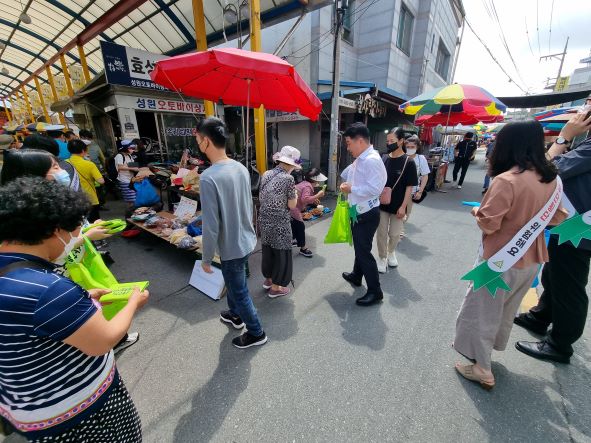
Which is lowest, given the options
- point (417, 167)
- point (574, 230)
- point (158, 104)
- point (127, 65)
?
point (574, 230)

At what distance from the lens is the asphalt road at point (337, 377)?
180 cm

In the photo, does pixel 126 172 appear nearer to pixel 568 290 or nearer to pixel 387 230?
pixel 387 230

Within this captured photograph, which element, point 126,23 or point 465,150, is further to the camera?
point 465,150

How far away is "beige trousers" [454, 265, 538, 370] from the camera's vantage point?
6.18ft

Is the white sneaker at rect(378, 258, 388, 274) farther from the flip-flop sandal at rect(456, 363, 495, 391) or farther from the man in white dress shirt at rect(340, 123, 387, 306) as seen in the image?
the flip-flop sandal at rect(456, 363, 495, 391)

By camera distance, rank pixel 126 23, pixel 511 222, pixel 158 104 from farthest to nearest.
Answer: pixel 126 23
pixel 158 104
pixel 511 222

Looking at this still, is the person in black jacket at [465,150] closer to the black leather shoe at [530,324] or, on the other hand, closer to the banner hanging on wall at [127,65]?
the black leather shoe at [530,324]

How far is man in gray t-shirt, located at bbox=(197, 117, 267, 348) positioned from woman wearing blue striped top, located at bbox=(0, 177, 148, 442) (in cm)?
98

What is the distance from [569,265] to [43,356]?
3.34m

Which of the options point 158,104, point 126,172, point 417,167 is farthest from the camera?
point 158,104

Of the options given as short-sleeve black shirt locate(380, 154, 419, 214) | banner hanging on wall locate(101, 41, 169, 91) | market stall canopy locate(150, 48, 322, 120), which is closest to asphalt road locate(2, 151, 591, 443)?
short-sleeve black shirt locate(380, 154, 419, 214)

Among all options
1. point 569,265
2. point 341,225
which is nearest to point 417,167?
point 341,225

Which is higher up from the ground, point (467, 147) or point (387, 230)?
point (467, 147)

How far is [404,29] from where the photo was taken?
13.1 m
